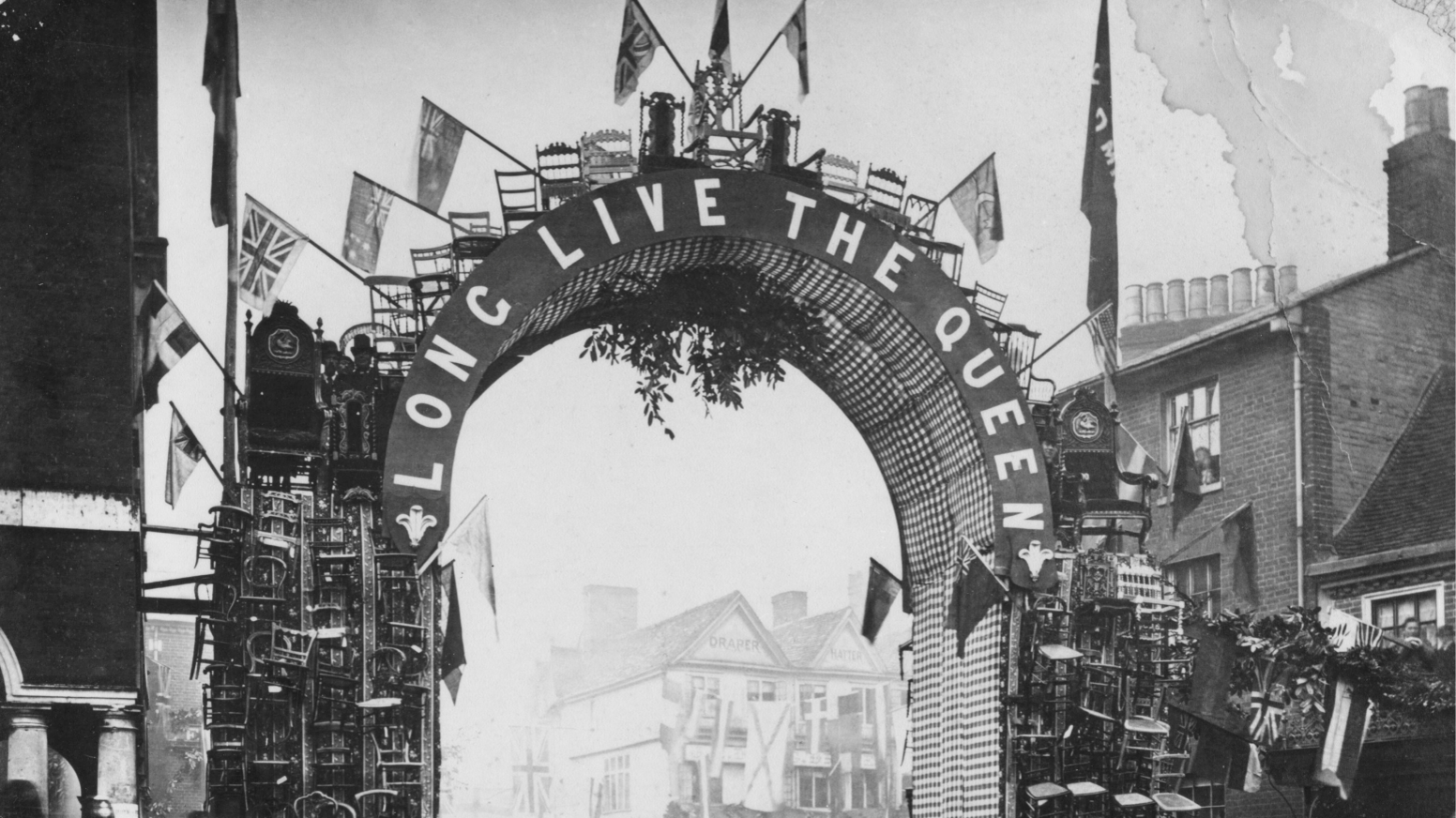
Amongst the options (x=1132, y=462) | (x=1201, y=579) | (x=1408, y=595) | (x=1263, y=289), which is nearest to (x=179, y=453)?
(x=1132, y=462)

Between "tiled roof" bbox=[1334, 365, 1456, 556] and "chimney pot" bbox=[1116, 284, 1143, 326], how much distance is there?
6.73 meters

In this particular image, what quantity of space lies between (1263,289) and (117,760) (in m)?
17.7

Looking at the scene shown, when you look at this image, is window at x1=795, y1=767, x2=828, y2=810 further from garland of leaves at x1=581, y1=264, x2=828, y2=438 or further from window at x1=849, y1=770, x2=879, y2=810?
garland of leaves at x1=581, y1=264, x2=828, y2=438

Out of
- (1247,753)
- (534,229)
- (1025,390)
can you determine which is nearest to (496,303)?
(534,229)

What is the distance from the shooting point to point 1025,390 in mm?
13930

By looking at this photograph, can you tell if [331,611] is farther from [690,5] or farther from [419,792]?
[690,5]

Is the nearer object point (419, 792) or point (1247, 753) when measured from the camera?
point (419, 792)

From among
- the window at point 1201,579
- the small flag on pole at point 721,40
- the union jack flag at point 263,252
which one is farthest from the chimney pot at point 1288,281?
the union jack flag at point 263,252

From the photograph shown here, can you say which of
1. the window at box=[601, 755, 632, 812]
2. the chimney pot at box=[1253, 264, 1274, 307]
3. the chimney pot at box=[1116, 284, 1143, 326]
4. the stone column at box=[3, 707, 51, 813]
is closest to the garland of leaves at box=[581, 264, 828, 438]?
the stone column at box=[3, 707, 51, 813]

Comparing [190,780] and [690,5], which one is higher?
[690,5]

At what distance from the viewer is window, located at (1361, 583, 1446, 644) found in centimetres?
1662

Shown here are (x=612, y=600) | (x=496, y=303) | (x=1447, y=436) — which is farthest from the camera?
(x=612, y=600)

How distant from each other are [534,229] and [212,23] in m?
3.27

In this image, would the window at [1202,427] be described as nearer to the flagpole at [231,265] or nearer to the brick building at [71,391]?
the flagpole at [231,265]
